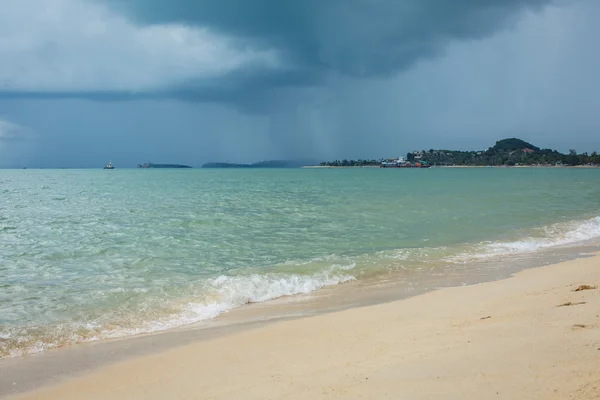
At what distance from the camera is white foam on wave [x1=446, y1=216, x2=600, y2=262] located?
51.7 ft

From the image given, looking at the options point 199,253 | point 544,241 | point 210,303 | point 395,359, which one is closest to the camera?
point 395,359

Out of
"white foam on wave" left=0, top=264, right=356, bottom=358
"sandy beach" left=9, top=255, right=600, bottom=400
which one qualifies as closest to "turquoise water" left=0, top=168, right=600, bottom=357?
"white foam on wave" left=0, top=264, right=356, bottom=358

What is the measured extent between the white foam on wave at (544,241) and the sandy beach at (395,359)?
722 centimetres

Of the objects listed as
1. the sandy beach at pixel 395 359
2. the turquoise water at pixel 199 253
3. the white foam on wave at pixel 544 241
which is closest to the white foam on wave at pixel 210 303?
the turquoise water at pixel 199 253

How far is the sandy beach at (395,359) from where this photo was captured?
4633mm

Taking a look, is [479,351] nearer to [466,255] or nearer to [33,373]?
[33,373]

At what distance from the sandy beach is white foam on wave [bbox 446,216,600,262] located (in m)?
7.22

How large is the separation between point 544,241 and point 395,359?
51.0 feet

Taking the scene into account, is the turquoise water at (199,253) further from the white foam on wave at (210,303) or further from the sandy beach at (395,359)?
the sandy beach at (395,359)

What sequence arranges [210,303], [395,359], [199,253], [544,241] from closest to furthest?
[395,359] < [210,303] < [199,253] < [544,241]

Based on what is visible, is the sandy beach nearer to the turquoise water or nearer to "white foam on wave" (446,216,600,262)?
the turquoise water

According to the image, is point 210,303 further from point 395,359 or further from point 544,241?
point 544,241

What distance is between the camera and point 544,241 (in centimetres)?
1817

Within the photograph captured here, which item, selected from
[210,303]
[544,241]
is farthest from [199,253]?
[544,241]
